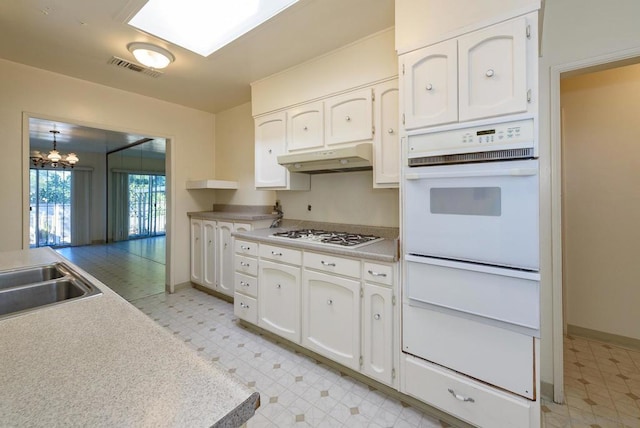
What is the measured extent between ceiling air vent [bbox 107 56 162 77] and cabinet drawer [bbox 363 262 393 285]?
278 cm

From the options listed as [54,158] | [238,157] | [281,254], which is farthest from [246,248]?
[54,158]

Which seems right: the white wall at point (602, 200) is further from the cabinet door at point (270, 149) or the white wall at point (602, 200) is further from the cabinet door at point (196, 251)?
the cabinet door at point (196, 251)

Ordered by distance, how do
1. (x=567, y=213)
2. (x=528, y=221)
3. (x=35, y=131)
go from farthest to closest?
1. (x=35, y=131)
2. (x=567, y=213)
3. (x=528, y=221)

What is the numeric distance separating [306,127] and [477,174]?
1585 millimetres

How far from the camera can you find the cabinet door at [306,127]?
2449mm

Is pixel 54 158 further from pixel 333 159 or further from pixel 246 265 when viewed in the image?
pixel 333 159

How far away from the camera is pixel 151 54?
232cm

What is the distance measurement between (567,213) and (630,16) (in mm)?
1574

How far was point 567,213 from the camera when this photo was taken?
2.55 m

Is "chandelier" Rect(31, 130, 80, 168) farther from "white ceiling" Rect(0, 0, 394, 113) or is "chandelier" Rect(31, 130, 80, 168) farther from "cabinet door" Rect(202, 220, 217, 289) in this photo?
"cabinet door" Rect(202, 220, 217, 289)

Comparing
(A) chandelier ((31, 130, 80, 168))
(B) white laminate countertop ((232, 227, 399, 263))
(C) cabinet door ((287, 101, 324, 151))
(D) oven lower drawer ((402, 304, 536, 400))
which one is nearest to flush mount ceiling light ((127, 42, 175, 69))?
(C) cabinet door ((287, 101, 324, 151))

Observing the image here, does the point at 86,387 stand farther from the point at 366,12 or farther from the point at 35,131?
the point at 35,131

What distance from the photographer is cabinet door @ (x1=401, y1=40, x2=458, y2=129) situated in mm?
1478

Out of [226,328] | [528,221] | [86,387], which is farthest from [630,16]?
[226,328]
